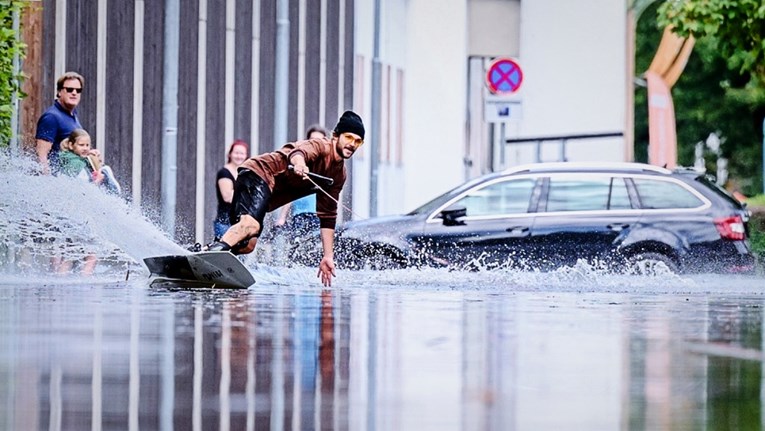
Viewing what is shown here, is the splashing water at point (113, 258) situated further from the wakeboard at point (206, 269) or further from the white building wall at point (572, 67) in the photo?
the white building wall at point (572, 67)

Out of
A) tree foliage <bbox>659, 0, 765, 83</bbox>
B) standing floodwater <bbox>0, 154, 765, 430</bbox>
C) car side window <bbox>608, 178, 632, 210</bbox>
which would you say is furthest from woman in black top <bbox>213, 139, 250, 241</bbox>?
tree foliage <bbox>659, 0, 765, 83</bbox>

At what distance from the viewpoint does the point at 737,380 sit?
9.41 meters

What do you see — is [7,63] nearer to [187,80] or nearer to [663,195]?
[663,195]

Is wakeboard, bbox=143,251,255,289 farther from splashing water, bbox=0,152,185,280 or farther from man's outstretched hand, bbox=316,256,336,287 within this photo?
man's outstretched hand, bbox=316,256,336,287

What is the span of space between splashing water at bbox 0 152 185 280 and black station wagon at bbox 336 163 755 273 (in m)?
2.56

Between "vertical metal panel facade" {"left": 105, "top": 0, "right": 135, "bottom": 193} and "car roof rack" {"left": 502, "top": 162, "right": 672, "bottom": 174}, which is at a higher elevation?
"vertical metal panel facade" {"left": 105, "top": 0, "right": 135, "bottom": 193}

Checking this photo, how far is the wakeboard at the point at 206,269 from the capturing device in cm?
1716

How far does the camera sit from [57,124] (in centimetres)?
1989

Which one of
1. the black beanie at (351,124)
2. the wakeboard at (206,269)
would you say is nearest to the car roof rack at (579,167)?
the black beanie at (351,124)

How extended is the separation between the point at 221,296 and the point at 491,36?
86.7ft

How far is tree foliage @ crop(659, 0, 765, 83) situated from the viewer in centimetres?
2767

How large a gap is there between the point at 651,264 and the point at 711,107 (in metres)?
42.3

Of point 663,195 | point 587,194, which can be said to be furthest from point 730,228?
point 587,194

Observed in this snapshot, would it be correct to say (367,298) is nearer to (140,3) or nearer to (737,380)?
(737,380)
